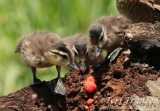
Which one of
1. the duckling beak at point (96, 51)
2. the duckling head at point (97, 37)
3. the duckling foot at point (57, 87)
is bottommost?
the duckling foot at point (57, 87)

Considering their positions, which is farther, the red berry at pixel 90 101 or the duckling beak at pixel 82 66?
the duckling beak at pixel 82 66

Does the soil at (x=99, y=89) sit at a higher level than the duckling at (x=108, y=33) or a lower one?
lower

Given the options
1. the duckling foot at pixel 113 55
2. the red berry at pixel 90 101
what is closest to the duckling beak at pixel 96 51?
the duckling foot at pixel 113 55

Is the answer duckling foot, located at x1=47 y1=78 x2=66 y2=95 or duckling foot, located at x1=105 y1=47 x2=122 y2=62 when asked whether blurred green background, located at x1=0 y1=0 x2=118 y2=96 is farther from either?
duckling foot, located at x1=47 y1=78 x2=66 y2=95

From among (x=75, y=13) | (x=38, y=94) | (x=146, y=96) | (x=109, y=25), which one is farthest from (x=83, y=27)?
(x=146, y=96)

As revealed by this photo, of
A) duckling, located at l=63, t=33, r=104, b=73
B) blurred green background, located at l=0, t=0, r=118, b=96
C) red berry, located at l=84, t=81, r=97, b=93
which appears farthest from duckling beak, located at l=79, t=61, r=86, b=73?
blurred green background, located at l=0, t=0, r=118, b=96

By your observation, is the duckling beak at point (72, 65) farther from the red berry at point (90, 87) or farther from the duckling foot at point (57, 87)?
the red berry at point (90, 87)
